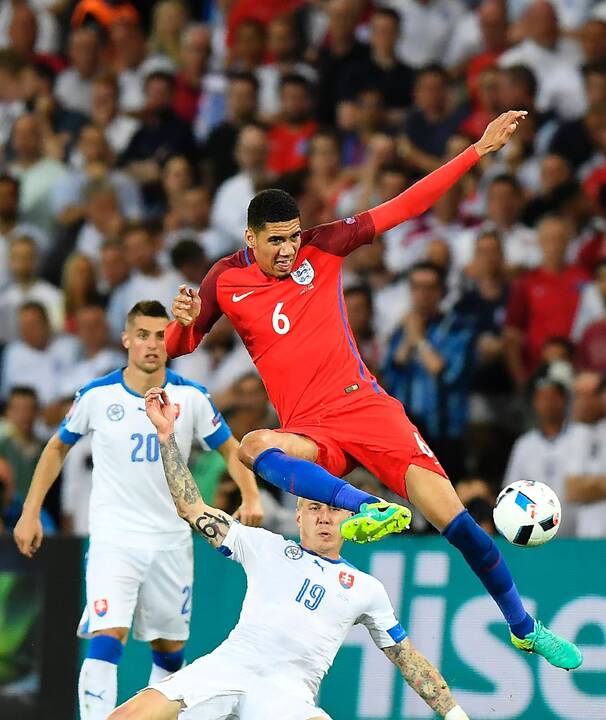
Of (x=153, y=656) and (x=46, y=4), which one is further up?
(x=46, y=4)

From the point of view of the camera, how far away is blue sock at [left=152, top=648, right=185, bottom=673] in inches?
361

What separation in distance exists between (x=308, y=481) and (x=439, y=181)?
1.68 m

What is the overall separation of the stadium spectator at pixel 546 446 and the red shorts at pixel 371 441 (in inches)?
121

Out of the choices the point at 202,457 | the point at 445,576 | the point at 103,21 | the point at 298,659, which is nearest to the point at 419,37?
the point at 103,21

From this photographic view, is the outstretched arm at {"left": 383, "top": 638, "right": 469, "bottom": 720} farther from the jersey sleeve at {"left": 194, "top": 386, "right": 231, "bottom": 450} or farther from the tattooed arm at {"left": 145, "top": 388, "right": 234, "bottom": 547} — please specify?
the jersey sleeve at {"left": 194, "top": 386, "right": 231, "bottom": 450}

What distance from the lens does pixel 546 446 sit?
34.9ft

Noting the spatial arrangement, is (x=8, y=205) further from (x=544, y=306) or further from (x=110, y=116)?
(x=544, y=306)

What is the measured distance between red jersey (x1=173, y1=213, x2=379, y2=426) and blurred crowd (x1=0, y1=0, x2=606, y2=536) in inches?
92.2

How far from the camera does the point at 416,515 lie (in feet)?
34.5

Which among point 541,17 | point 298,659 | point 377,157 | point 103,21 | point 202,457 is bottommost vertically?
point 298,659

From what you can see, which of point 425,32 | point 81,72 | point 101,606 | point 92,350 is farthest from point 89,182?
point 101,606

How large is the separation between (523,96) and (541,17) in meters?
0.77

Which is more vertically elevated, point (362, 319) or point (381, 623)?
point (362, 319)

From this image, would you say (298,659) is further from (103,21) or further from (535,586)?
(103,21)
